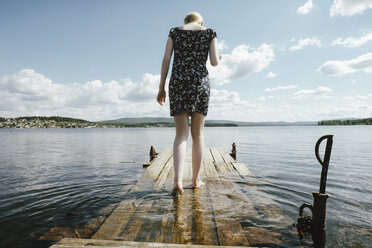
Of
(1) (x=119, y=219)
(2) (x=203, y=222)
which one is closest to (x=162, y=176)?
(1) (x=119, y=219)

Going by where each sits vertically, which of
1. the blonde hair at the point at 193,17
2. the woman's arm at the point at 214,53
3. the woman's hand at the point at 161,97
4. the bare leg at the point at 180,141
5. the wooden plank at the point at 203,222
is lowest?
the wooden plank at the point at 203,222

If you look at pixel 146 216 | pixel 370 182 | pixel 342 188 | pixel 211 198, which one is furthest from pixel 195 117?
pixel 370 182

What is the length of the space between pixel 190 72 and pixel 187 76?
0.08 meters

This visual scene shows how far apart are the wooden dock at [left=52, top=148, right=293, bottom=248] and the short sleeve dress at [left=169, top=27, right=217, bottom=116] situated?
136 centimetres

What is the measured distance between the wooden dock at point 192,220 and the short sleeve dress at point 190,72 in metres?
1.36


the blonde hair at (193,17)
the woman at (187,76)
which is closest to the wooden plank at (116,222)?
the woman at (187,76)

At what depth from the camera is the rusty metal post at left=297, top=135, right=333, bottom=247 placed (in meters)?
2.42

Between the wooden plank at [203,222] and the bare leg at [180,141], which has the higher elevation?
the bare leg at [180,141]

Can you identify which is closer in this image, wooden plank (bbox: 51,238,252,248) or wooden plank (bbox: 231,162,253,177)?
wooden plank (bbox: 51,238,252,248)

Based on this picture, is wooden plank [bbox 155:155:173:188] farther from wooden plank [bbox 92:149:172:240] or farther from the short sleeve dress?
the short sleeve dress

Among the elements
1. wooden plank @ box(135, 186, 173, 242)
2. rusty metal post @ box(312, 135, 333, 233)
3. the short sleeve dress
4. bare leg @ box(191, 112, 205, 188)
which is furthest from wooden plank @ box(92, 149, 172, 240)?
rusty metal post @ box(312, 135, 333, 233)

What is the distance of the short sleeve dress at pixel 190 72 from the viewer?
3482 millimetres

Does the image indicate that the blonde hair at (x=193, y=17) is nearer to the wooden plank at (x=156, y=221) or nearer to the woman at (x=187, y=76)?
the woman at (x=187, y=76)

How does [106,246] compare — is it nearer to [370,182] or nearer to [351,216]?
[351,216]
